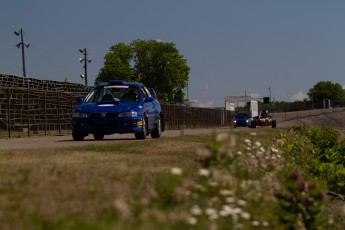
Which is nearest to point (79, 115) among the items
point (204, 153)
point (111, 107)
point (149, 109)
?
point (111, 107)

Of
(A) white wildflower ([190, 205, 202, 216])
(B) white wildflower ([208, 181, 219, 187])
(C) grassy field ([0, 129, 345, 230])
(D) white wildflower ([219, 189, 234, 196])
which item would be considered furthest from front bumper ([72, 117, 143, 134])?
(A) white wildflower ([190, 205, 202, 216])

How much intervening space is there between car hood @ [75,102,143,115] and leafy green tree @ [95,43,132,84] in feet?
230

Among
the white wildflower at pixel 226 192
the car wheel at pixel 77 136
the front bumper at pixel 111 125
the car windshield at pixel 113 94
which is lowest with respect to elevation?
the white wildflower at pixel 226 192

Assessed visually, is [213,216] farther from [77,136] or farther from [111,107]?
[77,136]

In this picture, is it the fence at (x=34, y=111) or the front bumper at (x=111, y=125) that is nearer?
the front bumper at (x=111, y=125)

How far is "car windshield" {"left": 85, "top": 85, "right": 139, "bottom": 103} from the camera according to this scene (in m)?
16.1

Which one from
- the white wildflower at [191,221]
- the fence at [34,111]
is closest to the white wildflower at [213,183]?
the white wildflower at [191,221]

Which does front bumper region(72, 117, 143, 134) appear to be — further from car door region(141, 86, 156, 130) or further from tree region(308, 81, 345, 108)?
tree region(308, 81, 345, 108)

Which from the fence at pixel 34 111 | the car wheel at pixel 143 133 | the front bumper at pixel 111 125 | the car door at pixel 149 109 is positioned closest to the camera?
the front bumper at pixel 111 125

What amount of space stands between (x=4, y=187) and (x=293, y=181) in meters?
2.55

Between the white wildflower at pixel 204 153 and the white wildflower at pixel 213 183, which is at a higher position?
the white wildflower at pixel 204 153

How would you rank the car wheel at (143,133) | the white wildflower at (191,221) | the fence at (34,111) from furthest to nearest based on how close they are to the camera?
1. the fence at (34,111)
2. the car wheel at (143,133)
3. the white wildflower at (191,221)

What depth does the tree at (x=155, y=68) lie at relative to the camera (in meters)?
85.4

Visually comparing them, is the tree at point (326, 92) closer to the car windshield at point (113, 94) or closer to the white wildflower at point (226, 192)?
the car windshield at point (113, 94)
